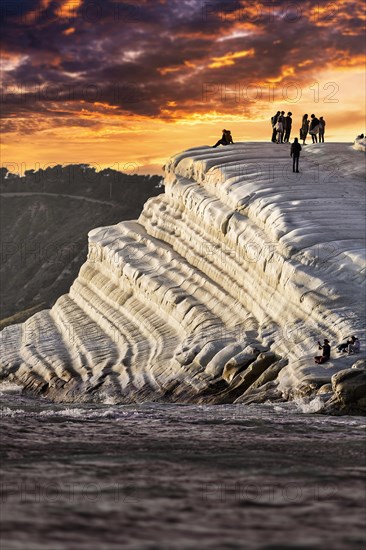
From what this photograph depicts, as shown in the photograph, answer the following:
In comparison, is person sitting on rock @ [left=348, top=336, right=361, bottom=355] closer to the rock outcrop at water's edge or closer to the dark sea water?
the rock outcrop at water's edge

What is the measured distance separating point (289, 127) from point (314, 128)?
2.57 meters

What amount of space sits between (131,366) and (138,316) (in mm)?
5184

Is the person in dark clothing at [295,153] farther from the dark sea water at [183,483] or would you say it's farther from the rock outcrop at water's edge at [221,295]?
the dark sea water at [183,483]

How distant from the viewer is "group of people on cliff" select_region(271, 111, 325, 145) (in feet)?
149

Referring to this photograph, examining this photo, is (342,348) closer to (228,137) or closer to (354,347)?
(354,347)

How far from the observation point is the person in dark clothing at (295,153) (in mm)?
38003

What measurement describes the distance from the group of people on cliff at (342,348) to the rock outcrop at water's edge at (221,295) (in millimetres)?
246

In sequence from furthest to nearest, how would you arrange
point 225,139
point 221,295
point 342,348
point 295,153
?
point 225,139 → point 295,153 → point 221,295 → point 342,348

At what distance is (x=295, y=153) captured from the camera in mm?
38219

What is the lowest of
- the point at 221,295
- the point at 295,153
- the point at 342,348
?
the point at 342,348

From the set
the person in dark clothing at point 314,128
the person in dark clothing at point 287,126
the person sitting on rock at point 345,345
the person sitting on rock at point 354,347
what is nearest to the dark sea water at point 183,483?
the person sitting on rock at point 354,347

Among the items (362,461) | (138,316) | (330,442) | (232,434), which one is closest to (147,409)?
(232,434)

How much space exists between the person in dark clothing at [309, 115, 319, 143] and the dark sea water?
97.5 feet

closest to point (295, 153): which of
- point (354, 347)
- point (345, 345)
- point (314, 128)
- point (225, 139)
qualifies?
point (225, 139)
